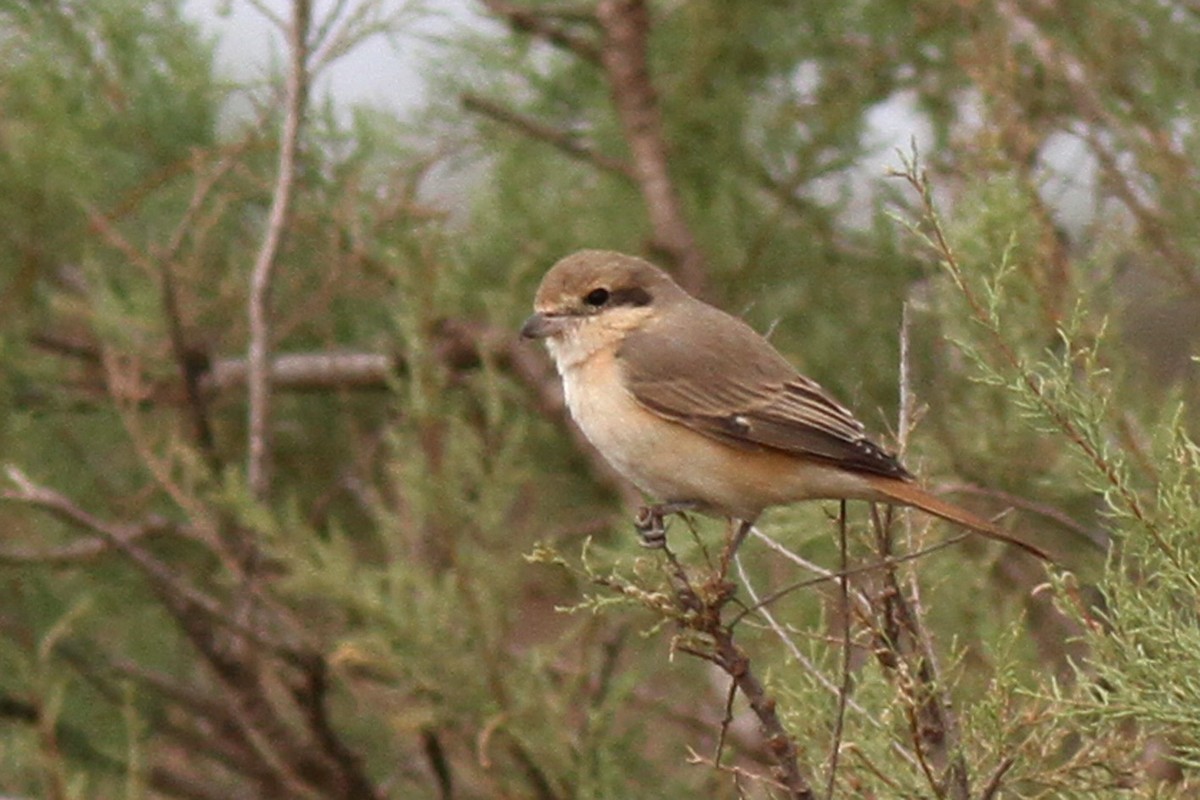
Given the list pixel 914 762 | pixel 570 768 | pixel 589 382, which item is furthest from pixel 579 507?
pixel 914 762

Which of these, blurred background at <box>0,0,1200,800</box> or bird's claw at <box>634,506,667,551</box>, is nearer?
bird's claw at <box>634,506,667,551</box>

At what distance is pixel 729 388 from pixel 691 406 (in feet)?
0.25

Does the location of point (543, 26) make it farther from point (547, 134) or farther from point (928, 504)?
point (928, 504)

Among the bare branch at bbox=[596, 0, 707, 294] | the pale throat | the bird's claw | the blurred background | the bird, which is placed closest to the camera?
the bird's claw

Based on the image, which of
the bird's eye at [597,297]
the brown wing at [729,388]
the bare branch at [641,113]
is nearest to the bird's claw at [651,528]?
the brown wing at [729,388]

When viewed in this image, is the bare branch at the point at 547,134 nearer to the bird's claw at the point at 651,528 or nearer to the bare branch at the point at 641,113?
the bare branch at the point at 641,113

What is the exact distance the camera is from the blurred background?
13.5 feet

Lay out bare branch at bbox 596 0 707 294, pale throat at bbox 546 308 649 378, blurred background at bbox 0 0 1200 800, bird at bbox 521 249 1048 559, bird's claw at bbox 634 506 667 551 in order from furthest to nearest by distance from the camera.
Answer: bare branch at bbox 596 0 707 294, blurred background at bbox 0 0 1200 800, pale throat at bbox 546 308 649 378, bird at bbox 521 249 1048 559, bird's claw at bbox 634 506 667 551

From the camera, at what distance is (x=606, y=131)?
17.8 feet

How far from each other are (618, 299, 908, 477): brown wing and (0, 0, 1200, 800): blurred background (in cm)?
30

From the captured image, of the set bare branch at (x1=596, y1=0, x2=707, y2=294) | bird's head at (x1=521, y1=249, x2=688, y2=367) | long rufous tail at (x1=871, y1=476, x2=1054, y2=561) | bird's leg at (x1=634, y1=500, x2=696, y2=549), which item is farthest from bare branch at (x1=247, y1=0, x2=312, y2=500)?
long rufous tail at (x1=871, y1=476, x2=1054, y2=561)

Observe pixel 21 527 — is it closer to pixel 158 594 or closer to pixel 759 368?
pixel 158 594

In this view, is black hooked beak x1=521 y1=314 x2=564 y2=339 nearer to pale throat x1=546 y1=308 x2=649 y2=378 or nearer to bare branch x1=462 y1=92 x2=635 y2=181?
pale throat x1=546 y1=308 x2=649 y2=378

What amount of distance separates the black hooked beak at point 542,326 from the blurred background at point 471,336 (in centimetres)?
46
